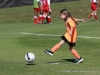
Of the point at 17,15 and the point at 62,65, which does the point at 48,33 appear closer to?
the point at 62,65

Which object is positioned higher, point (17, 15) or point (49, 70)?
point (49, 70)

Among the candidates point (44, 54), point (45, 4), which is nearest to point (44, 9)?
point (45, 4)

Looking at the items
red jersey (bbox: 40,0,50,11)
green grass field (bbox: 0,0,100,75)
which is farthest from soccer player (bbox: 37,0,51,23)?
green grass field (bbox: 0,0,100,75)

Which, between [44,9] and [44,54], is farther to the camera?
[44,9]

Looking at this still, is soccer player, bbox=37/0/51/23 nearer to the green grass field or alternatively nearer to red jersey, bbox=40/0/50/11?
red jersey, bbox=40/0/50/11

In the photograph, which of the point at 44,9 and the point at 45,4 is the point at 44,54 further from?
the point at 45,4

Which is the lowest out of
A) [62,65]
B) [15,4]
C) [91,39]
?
[15,4]

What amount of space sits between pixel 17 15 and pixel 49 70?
25.3 meters

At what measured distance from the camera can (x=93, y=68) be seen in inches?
466

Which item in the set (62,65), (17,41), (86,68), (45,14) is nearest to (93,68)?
(86,68)

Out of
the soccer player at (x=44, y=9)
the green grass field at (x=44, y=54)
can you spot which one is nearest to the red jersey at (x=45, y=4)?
the soccer player at (x=44, y=9)

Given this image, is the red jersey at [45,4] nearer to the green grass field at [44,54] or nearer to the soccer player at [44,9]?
the soccer player at [44,9]

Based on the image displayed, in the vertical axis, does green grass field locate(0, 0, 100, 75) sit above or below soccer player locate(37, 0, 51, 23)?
above

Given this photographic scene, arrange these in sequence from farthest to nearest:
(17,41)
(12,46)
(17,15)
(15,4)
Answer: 1. (15,4)
2. (17,15)
3. (17,41)
4. (12,46)
